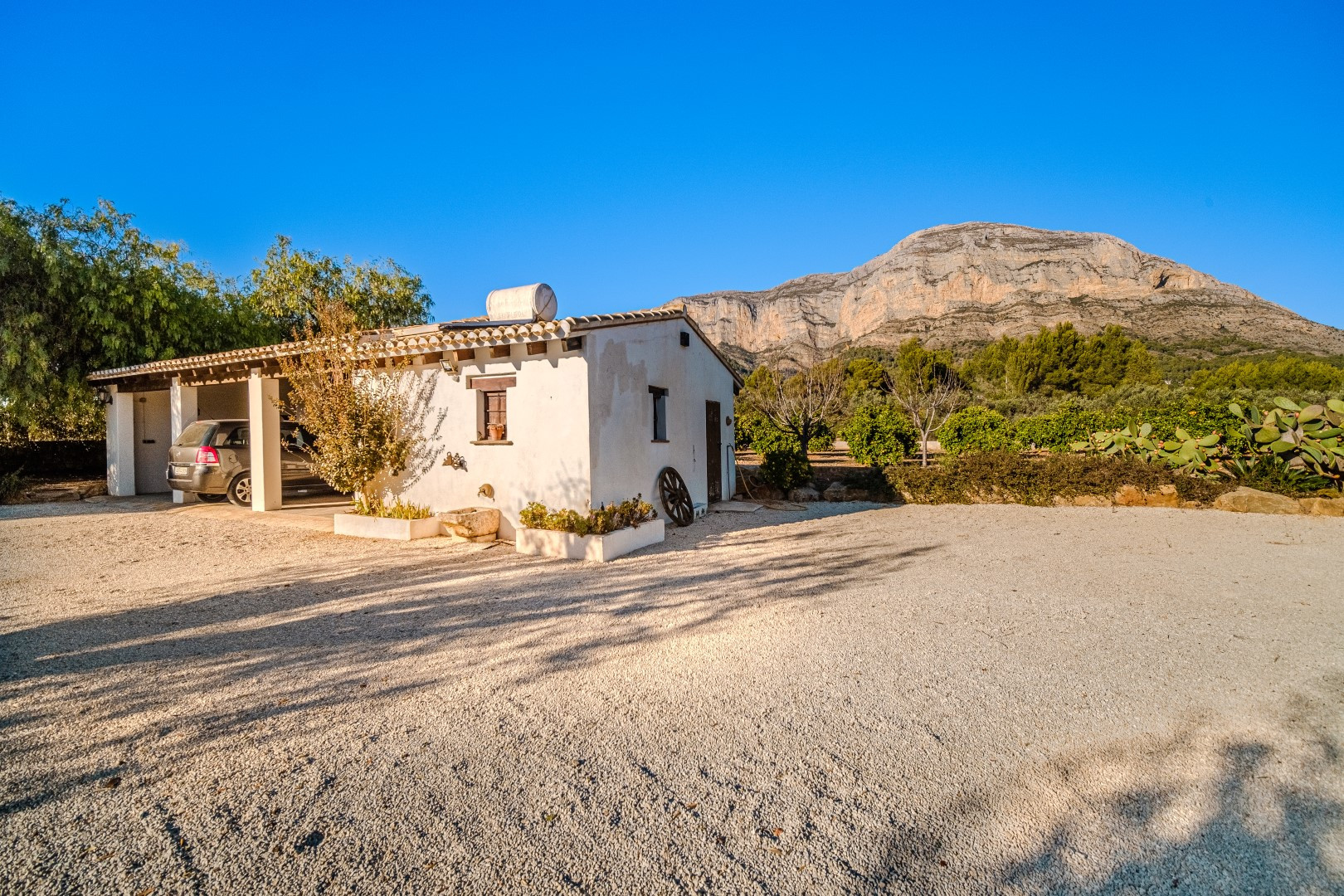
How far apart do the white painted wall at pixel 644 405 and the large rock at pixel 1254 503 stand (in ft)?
31.6

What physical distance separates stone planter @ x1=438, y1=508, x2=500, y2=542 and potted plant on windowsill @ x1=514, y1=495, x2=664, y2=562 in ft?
1.43

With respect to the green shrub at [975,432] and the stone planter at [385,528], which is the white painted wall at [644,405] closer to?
the stone planter at [385,528]

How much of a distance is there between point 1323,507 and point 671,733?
13632mm

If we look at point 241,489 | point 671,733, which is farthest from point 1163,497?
point 241,489

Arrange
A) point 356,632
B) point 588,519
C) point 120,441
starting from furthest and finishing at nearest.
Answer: point 120,441 → point 588,519 → point 356,632

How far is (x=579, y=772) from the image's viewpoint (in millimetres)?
2918

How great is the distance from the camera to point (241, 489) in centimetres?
1227

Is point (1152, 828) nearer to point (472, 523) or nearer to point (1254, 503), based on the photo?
point (472, 523)

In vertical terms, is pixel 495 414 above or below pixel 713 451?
above

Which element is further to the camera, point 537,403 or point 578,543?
point 537,403

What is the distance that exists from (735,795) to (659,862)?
21.5 inches

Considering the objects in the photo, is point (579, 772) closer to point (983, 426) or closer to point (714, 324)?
point (983, 426)

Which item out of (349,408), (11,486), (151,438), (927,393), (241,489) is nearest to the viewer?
(349,408)

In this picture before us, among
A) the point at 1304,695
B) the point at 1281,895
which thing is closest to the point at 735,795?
the point at 1281,895
